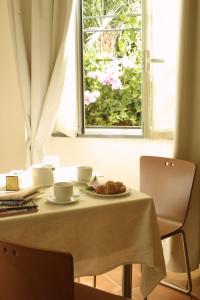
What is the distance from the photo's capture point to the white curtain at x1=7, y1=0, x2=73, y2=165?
2.90 meters

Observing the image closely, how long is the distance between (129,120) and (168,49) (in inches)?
24.9

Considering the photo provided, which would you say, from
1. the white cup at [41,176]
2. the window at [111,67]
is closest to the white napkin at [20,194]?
the white cup at [41,176]

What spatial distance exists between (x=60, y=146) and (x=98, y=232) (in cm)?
172

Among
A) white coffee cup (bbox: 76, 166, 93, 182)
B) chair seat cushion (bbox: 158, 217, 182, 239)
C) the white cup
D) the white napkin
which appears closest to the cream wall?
chair seat cushion (bbox: 158, 217, 182, 239)

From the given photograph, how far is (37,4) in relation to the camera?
291 cm

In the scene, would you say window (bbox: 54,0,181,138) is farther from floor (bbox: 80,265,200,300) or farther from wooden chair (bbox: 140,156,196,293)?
floor (bbox: 80,265,200,300)

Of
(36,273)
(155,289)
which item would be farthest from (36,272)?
(155,289)

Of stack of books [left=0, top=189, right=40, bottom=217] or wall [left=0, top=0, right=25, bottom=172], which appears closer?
stack of books [left=0, top=189, right=40, bottom=217]

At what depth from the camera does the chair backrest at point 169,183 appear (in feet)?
7.20

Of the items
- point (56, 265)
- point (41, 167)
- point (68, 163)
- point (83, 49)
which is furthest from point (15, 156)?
point (56, 265)

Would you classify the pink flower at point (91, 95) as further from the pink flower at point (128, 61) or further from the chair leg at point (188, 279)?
the chair leg at point (188, 279)

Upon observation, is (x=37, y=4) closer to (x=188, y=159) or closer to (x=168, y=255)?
(x=188, y=159)

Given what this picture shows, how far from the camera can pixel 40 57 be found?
2.95 meters

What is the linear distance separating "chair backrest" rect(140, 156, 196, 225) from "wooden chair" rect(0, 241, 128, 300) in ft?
4.26
